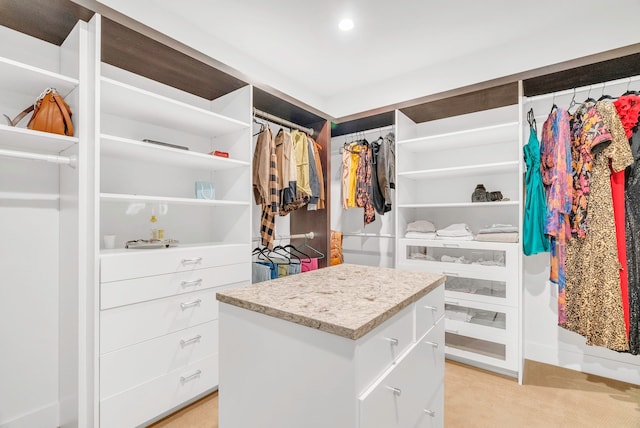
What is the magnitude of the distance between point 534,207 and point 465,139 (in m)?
0.76

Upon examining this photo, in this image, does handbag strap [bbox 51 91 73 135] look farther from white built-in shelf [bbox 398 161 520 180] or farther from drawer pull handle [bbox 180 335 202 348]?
white built-in shelf [bbox 398 161 520 180]

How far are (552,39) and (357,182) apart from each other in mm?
1886

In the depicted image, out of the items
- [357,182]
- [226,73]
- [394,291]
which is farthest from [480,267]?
[226,73]

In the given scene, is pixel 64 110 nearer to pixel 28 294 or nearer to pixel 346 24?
pixel 28 294

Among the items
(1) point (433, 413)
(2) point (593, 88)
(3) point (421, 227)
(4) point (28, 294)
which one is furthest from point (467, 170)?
(4) point (28, 294)

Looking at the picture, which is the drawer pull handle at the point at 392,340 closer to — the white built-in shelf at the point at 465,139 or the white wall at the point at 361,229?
the white built-in shelf at the point at 465,139

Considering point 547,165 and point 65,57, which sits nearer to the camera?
point 65,57

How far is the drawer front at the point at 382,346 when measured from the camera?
81 cm

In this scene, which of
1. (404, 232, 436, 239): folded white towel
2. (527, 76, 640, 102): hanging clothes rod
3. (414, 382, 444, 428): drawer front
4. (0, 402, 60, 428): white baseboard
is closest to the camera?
(414, 382, 444, 428): drawer front

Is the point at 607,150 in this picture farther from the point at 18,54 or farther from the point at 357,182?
the point at 18,54

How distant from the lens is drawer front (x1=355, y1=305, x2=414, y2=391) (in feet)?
2.66

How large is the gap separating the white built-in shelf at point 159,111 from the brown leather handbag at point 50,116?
222 mm

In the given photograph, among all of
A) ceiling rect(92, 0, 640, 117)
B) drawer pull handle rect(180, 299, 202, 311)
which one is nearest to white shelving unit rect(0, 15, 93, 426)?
drawer pull handle rect(180, 299, 202, 311)

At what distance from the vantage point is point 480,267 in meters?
2.35
